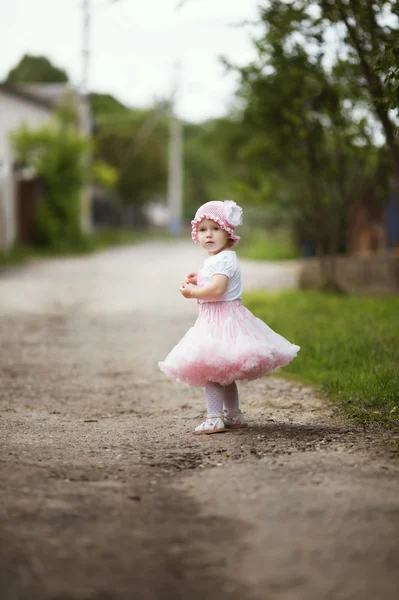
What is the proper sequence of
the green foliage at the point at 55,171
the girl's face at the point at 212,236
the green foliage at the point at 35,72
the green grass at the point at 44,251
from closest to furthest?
the girl's face at the point at 212,236, the green grass at the point at 44,251, the green foliage at the point at 55,171, the green foliage at the point at 35,72

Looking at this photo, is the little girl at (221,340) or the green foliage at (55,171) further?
the green foliage at (55,171)

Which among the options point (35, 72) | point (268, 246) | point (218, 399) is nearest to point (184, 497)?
point (218, 399)

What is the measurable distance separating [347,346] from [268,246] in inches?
742

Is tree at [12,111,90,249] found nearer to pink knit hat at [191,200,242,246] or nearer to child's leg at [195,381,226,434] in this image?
pink knit hat at [191,200,242,246]

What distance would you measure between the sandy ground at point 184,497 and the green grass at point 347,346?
22 centimetres

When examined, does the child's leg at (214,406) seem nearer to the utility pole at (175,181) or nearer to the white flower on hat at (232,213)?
the white flower on hat at (232,213)

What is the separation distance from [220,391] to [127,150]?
152ft

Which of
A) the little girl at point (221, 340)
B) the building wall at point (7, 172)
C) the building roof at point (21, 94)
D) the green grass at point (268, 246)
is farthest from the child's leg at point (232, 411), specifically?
the building roof at point (21, 94)

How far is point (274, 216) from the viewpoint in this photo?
2664 centimetres

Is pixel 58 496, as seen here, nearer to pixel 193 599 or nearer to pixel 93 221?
pixel 193 599

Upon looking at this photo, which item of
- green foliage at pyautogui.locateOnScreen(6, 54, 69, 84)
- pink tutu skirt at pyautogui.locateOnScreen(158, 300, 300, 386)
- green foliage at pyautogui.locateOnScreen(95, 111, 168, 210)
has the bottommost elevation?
pink tutu skirt at pyautogui.locateOnScreen(158, 300, 300, 386)

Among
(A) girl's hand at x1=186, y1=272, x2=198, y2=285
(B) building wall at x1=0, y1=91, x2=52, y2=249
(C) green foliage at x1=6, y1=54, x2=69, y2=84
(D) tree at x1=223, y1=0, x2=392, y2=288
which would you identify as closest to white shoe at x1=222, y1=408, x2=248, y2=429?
(A) girl's hand at x1=186, y1=272, x2=198, y2=285

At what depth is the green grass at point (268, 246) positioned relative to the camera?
25.4 metres

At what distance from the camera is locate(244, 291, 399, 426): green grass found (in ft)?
19.1
